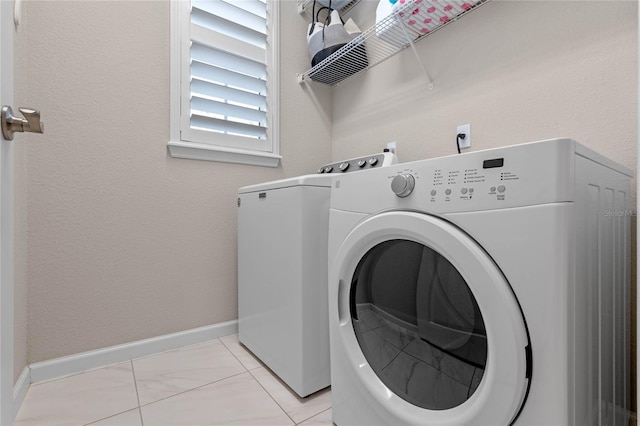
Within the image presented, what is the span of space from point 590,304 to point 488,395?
10.8 inches

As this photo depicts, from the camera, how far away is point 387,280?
0.81 metres

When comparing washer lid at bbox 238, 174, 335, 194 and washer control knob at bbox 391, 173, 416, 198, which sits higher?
washer lid at bbox 238, 174, 335, 194

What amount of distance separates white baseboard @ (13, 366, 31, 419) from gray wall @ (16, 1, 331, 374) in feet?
0.21

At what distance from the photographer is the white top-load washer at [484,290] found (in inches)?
20.4

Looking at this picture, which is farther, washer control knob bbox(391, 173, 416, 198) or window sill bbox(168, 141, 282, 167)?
window sill bbox(168, 141, 282, 167)

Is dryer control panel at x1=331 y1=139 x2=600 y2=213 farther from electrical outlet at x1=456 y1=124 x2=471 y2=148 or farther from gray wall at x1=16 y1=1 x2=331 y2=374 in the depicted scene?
gray wall at x1=16 y1=1 x2=331 y2=374

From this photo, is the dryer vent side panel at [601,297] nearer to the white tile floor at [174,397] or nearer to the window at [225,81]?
the white tile floor at [174,397]

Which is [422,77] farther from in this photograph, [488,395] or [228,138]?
[488,395]

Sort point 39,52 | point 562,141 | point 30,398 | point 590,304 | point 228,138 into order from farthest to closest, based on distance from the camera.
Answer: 1. point 228,138
2. point 39,52
3. point 30,398
4. point 590,304
5. point 562,141

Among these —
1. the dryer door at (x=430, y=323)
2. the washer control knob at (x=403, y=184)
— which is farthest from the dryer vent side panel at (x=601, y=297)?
the washer control knob at (x=403, y=184)

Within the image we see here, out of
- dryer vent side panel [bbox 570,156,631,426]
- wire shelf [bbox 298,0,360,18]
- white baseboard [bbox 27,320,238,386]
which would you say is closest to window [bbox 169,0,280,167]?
wire shelf [bbox 298,0,360,18]

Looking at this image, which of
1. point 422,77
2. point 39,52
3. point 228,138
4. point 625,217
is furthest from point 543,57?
point 39,52

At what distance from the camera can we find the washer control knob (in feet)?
2.24

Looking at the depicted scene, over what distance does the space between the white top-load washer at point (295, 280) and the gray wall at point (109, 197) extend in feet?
1.44
